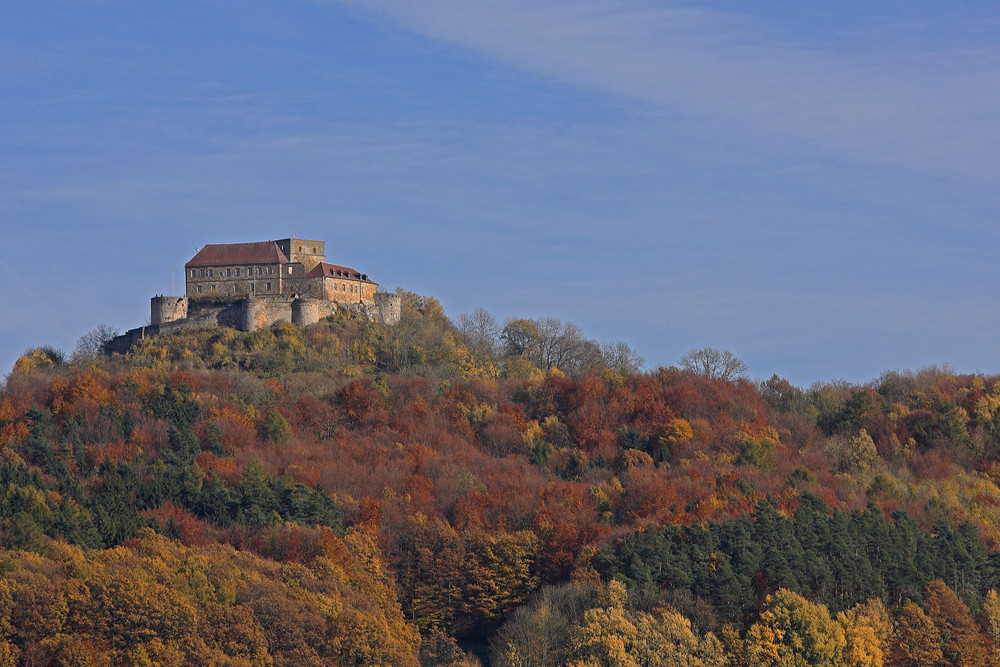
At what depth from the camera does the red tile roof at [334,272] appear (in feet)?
323

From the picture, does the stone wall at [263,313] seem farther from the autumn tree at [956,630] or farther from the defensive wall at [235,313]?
the autumn tree at [956,630]

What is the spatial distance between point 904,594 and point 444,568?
65.1 feet

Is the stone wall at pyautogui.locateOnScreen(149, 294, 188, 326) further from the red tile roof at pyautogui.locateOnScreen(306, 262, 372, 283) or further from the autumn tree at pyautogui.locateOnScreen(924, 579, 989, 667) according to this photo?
the autumn tree at pyautogui.locateOnScreen(924, 579, 989, 667)

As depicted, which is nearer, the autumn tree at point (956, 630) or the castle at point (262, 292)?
the autumn tree at point (956, 630)

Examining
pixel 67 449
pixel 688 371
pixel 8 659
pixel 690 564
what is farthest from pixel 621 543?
pixel 688 371

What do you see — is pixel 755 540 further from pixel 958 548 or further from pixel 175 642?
pixel 175 642

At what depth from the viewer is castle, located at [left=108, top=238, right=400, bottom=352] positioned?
96.3 m

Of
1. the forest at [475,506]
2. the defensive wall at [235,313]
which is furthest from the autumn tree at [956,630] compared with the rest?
the defensive wall at [235,313]

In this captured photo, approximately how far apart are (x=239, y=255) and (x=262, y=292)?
3249mm

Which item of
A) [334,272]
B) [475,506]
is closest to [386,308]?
[334,272]

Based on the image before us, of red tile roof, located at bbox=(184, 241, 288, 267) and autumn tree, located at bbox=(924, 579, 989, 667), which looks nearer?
autumn tree, located at bbox=(924, 579, 989, 667)

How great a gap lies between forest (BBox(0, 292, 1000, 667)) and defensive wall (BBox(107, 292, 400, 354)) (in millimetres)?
1043

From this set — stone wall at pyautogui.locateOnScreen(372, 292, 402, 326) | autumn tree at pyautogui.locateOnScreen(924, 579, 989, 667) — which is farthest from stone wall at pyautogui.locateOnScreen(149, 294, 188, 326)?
autumn tree at pyautogui.locateOnScreen(924, 579, 989, 667)

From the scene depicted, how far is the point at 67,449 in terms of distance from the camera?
8206cm
